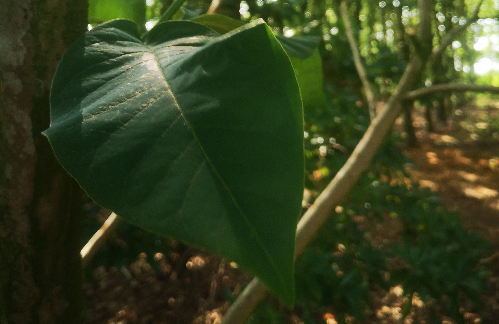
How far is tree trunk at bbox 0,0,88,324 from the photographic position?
327mm

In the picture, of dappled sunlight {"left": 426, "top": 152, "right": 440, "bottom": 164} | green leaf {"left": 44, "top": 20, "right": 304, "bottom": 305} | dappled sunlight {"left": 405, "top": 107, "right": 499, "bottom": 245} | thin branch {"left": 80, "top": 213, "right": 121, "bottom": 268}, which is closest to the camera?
green leaf {"left": 44, "top": 20, "right": 304, "bottom": 305}

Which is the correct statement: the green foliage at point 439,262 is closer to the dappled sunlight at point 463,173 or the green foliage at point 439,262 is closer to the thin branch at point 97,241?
the thin branch at point 97,241

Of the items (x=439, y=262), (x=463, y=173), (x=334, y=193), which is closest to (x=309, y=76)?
(x=334, y=193)

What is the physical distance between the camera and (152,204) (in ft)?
0.63

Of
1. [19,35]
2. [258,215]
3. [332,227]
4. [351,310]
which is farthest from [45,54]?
[332,227]

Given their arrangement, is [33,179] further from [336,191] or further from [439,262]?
[439,262]

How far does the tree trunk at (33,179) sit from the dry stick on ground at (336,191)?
0.72 feet

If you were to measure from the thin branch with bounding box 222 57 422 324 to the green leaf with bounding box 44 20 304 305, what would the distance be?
0.29 m

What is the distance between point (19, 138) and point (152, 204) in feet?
0.73

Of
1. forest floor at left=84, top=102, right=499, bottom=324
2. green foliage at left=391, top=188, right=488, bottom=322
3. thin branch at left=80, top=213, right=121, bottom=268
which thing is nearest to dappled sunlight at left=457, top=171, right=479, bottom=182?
forest floor at left=84, top=102, right=499, bottom=324

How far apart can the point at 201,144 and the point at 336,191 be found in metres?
0.46

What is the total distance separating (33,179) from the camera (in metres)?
0.35

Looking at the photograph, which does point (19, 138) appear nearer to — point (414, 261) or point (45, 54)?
point (45, 54)

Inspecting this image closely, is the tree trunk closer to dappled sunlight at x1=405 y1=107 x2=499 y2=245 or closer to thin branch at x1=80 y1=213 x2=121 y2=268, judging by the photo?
thin branch at x1=80 y1=213 x2=121 y2=268
